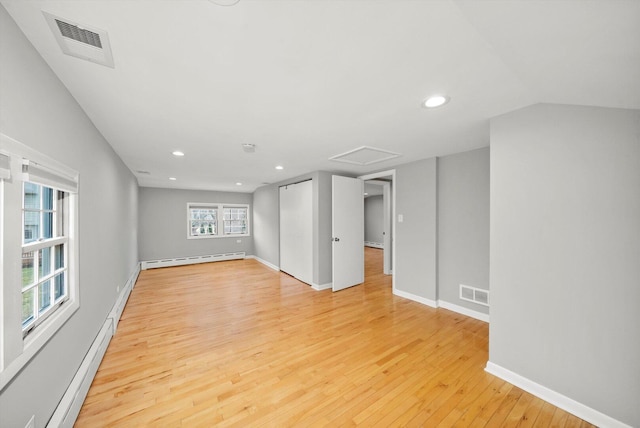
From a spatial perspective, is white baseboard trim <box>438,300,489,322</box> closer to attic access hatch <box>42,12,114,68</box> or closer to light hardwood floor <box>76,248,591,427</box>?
light hardwood floor <box>76,248,591,427</box>

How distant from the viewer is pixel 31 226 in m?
1.39

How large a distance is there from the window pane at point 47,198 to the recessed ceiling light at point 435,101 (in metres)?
2.74

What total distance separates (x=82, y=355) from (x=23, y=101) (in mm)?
1919

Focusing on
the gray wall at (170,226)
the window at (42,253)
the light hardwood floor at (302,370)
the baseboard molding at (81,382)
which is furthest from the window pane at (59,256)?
the gray wall at (170,226)

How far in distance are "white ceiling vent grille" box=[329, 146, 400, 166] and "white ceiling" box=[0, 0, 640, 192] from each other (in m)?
0.75

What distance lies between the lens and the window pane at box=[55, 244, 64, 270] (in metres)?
1.66

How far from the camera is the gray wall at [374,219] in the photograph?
10.3 m

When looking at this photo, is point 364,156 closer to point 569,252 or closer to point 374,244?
point 569,252

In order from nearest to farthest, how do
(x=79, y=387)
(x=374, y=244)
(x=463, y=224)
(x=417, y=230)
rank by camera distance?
(x=79, y=387) → (x=463, y=224) → (x=417, y=230) → (x=374, y=244)

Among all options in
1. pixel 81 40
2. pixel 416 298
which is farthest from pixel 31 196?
pixel 416 298

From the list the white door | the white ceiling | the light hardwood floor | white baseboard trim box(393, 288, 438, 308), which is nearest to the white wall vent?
the light hardwood floor

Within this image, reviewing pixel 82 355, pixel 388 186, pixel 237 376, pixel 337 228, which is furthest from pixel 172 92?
pixel 388 186

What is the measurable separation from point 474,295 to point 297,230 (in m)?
3.38

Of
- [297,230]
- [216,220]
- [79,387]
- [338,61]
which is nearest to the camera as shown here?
[338,61]
